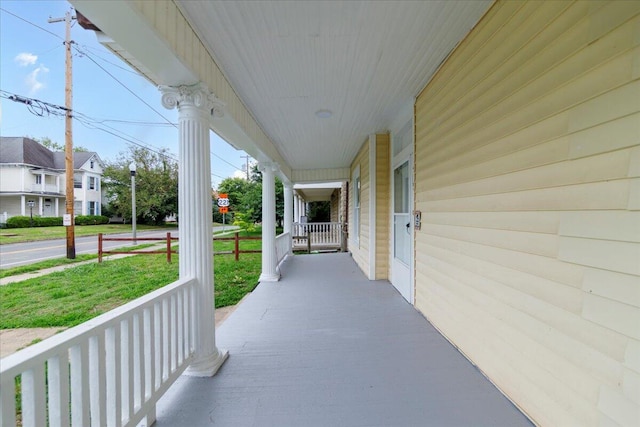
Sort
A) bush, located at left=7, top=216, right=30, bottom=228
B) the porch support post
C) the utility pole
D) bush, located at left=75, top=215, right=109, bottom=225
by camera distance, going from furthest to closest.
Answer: bush, located at left=75, top=215, right=109, bottom=225 → bush, located at left=7, top=216, right=30, bottom=228 → the porch support post → the utility pole

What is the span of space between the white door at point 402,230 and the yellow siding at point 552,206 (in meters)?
1.32

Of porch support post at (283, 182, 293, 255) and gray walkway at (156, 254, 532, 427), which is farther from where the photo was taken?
porch support post at (283, 182, 293, 255)

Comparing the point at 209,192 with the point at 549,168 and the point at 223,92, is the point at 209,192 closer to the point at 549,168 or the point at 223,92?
the point at 223,92

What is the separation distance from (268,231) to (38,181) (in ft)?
81.8

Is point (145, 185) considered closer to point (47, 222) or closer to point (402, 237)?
point (47, 222)

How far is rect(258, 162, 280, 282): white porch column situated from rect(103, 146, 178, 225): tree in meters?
22.9

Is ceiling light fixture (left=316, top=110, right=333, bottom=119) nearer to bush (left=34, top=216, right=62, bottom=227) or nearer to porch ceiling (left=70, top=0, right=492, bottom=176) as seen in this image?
porch ceiling (left=70, top=0, right=492, bottom=176)

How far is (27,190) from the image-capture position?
1912 centimetres

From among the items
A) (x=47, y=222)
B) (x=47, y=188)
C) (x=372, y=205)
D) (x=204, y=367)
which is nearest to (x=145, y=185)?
(x=47, y=188)

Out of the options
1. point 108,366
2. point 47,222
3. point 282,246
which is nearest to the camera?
point 108,366

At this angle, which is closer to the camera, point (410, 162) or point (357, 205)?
point (410, 162)

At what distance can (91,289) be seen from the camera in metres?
5.16

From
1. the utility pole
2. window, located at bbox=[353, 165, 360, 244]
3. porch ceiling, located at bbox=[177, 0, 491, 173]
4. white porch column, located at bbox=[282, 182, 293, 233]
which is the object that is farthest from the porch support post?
the utility pole

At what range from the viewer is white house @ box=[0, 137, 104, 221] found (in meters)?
18.8
